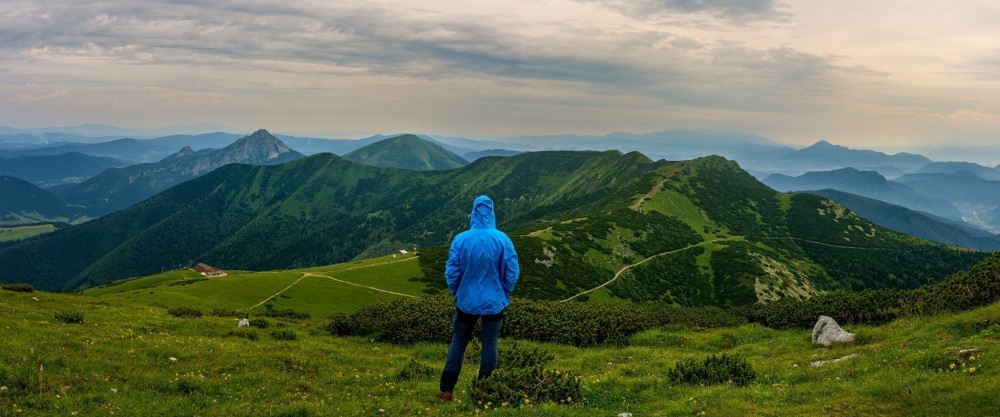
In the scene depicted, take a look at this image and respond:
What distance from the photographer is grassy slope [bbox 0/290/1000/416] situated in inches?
487

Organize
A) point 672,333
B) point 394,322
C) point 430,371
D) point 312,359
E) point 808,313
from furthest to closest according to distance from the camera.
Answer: point 672,333, point 808,313, point 394,322, point 312,359, point 430,371

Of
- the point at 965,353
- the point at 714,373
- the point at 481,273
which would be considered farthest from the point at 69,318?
the point at 965,353

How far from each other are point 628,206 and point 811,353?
17632 centimetres

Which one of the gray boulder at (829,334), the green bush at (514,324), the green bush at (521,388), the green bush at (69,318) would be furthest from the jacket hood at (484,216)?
the green bush at (69,318)

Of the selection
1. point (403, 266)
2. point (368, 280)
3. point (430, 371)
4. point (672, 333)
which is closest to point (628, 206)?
point (403, 266)

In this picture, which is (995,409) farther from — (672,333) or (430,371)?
(672,333)

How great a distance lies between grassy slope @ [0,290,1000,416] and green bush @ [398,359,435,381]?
361mm

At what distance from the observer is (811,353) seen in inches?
802

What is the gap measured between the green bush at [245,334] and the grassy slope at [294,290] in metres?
46.8

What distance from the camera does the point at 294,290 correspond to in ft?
306

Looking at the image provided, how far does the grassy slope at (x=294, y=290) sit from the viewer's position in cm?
7944

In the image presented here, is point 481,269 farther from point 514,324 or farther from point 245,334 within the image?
point 245,334

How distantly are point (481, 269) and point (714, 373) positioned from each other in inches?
389

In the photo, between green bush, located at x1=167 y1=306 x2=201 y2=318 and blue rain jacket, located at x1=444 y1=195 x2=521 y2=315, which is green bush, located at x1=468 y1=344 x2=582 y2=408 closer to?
blue rain jacket, located at x1=444 y1=195 x2=521 y2=315
